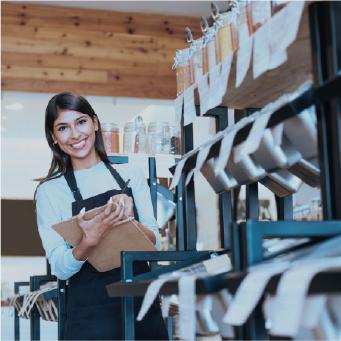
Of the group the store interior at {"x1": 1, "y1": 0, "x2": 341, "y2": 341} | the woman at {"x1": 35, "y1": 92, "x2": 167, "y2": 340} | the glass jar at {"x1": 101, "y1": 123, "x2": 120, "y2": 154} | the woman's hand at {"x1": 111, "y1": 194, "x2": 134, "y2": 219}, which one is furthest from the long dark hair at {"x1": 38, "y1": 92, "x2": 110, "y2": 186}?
the glass jar at {"x1": 101, "y1": 123, "x2": 120, "y2": 154}

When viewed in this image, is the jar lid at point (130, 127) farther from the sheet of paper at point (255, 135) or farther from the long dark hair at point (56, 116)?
the sheet of paper at point (255, 135)

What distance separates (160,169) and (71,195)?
1.30 metres

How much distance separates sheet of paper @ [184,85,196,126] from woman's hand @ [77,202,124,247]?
309 millimetres

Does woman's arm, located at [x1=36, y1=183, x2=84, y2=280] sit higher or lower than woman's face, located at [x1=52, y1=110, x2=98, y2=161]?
lower

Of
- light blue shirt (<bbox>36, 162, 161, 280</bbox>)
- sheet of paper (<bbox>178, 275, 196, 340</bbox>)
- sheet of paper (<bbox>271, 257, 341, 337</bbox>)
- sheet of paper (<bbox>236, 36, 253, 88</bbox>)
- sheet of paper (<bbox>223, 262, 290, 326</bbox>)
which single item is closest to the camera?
sheet of paper (<bbox>271, 257, 341, 337</bbox>)

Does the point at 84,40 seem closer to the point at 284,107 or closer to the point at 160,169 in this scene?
the point at 160,169

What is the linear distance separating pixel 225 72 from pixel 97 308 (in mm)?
A: 884

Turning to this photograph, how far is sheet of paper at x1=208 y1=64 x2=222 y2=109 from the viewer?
179 centimetres

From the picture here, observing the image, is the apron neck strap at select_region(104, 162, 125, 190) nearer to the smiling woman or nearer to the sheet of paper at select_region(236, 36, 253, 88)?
the smiling woman

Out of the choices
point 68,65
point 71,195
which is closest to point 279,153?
point 71,195

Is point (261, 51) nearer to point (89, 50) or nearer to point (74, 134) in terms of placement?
point (74, 134)

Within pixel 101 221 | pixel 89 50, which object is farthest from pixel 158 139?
pixel 89 50

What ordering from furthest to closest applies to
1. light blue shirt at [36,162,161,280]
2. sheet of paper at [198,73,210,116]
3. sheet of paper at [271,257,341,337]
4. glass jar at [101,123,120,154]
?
glass jar at [101,123,120,154] < light blue shirt at [36,162,161,280] < sheet of paper at [198,73,210,116] < sheet of paper at [271,257,341,337]

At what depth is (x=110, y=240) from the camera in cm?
209
